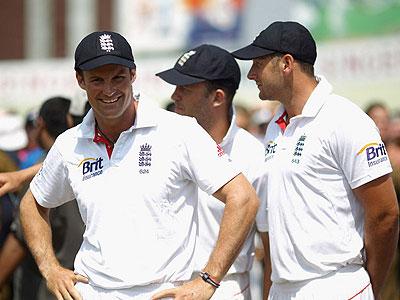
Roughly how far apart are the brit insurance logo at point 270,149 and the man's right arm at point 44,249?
1.14 metres

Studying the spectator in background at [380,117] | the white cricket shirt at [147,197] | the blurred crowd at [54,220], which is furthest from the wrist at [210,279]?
the spectator in background at [380,117]

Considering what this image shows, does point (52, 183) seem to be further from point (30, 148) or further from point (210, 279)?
point (30, 148)

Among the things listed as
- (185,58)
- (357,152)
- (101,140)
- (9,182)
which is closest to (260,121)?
(185,58)

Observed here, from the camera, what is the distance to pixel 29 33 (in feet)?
99.5

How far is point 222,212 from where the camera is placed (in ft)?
19.3

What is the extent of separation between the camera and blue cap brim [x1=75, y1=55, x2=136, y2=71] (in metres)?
4.90

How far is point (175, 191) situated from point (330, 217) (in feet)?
2.61

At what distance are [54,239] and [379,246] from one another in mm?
2476

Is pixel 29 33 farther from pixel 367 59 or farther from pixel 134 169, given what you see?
pixel 134 169

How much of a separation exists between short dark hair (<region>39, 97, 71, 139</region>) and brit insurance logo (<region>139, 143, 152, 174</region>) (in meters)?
2.34

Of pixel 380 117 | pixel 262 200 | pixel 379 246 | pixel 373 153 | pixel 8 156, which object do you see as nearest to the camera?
pixel 373 153

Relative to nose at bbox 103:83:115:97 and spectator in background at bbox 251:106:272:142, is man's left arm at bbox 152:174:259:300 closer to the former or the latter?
nose at bbox 103:83:115:97

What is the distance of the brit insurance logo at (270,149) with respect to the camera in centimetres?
555

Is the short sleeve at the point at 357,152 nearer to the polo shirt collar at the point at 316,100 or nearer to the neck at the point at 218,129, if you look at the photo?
the polo shirt collar at the point at 316,100
